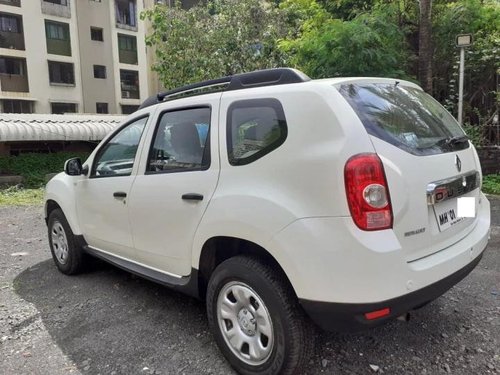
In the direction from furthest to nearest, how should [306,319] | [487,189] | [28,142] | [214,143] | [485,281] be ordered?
1. [28,142]
2. [487,189]
3. [485,281]
4. [214,143]
5. [306,319]

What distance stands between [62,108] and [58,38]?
462 cm

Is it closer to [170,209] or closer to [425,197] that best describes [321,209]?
[425,197]

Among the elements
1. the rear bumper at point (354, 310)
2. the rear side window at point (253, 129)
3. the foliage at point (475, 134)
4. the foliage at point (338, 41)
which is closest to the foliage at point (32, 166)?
the foliage at point (338, 41)

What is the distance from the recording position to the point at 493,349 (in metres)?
2.97

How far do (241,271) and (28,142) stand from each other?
16052mm

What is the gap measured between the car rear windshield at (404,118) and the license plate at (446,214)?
1.07 feet

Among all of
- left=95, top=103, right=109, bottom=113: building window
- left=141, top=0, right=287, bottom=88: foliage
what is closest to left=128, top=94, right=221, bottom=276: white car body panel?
left=141, top=0, right=287, bottom=88: foliage

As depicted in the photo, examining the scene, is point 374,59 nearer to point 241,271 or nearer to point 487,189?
point 487,189

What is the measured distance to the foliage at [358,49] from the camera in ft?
28.1

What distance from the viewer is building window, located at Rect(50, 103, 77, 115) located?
1155 inches

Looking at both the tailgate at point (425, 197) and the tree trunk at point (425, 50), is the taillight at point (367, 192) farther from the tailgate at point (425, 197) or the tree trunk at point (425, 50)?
the tree trunk at point (425, 50)

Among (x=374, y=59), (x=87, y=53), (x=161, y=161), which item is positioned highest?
(x=87, y=53)

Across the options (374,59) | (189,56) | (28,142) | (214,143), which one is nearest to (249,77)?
(214,143)

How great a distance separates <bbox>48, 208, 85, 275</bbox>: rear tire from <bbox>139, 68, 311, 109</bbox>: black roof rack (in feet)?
6.78
